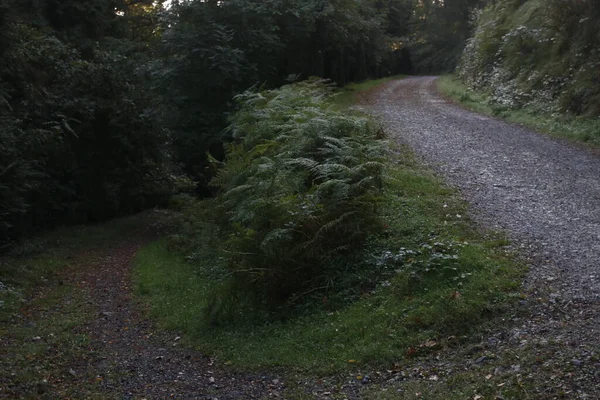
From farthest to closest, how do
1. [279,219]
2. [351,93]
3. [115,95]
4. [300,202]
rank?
[351,93] < [115,95] < [300,202] < [279,219]

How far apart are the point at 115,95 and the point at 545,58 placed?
14.6 meters

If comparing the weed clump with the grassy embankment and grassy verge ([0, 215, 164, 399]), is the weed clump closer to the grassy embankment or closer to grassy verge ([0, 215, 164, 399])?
the grassy embankment

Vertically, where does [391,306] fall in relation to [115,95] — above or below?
below

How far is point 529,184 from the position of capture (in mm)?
12711

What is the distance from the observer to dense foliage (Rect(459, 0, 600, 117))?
1903 centimetres

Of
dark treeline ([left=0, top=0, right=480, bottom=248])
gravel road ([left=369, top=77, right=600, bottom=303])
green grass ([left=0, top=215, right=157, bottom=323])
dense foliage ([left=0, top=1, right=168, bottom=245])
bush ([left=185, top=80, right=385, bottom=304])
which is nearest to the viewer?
gravel road ([left=369, top=77, right=600, bottom=303])

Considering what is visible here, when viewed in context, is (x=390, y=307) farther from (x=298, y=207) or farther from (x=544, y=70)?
(x=544, y=70)

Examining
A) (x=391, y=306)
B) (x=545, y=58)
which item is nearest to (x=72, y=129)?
(x=391, y=306)

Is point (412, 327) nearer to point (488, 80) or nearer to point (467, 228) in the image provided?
point (467, 228)

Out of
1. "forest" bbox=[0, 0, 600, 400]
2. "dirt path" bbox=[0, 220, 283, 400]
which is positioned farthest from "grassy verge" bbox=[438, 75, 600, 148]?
"dirt path" bbox=[0, 220, 283, 400]

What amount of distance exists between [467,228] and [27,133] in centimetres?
1042

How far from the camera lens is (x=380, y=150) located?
11.8 meters

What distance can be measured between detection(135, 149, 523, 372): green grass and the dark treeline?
7.09 m

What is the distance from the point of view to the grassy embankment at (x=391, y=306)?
746 cm
